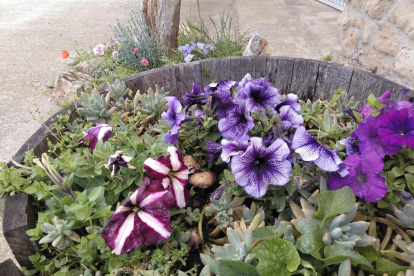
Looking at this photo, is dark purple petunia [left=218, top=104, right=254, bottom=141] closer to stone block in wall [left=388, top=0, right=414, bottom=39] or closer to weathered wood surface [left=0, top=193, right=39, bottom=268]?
weathered wood surface [left=0, top=193, right=39, bottom=268]

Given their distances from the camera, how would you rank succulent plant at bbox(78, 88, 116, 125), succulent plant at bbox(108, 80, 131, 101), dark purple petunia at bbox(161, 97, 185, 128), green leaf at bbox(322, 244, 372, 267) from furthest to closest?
succulent plant at bbox(108, 80, 131, 101)
succulent plant at bbox(78, 88, 116, 125)
dark purple petunia at bbox(161, 97, 185, 128)
green leaf at bbox(322, 244, 372, 267)

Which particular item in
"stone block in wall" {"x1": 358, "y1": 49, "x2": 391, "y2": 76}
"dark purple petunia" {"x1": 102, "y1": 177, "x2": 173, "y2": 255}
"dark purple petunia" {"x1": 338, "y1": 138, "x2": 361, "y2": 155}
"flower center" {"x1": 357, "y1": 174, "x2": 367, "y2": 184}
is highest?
"dark purple petunia" {"x1": 338, "y1": 138, "x2": 361, "y2": 155}

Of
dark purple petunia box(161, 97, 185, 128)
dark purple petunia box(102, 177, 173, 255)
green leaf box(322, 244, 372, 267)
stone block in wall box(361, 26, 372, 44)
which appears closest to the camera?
green leaf box(322, 244, 372, 267)

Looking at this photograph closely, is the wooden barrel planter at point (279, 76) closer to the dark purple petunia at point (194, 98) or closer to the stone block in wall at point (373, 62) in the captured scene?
the dark purple petunia at point (194, 98)

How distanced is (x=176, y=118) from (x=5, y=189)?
0.57 meters

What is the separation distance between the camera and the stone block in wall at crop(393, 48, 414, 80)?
228cm

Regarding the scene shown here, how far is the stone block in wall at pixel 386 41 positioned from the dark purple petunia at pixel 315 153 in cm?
204

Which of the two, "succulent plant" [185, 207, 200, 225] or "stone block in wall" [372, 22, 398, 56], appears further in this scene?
"stone block in wall" [372, 22, 398, 56]

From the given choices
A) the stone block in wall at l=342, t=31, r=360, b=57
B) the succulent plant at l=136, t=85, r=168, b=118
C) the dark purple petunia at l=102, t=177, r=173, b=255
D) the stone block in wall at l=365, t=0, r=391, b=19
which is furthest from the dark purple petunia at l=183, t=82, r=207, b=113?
the stone block in wall at l=342, t=31, r=360, b=57

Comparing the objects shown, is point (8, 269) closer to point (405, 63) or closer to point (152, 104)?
point (152, 104)

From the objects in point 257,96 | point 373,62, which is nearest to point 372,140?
point 257,96

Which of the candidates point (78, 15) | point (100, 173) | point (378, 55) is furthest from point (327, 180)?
point (78, 15)

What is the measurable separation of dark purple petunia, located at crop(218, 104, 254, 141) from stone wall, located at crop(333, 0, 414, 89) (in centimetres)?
183

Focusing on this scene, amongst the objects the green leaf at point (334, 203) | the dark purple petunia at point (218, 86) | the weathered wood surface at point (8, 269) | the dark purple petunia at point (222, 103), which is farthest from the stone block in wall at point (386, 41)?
the weathered wood surface at point (8, 269)
